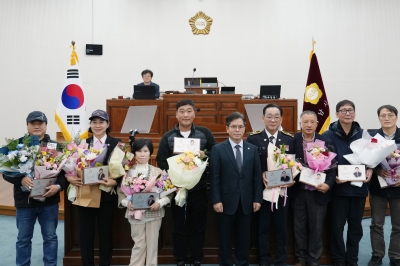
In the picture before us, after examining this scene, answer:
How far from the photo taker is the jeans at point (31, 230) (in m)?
2.87

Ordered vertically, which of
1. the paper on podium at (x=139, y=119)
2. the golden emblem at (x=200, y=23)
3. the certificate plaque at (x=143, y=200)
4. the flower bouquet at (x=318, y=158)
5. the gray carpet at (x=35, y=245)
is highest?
the golden emblem at (x=200, y=23)

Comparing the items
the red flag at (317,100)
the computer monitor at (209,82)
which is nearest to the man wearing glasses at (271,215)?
the red flag at (317,100)

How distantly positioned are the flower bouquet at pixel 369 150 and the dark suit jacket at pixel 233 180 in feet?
2.75

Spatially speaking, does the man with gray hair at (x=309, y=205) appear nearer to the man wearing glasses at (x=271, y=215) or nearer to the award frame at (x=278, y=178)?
the man wearing glasses at (x=271, y=215)

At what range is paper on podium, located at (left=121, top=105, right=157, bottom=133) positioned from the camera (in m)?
5.24

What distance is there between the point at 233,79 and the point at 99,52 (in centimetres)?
321

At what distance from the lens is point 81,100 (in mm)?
4551

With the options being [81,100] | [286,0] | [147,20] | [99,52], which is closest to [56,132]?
[99,52]

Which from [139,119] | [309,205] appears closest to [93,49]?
[139,119]

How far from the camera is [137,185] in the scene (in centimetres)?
281

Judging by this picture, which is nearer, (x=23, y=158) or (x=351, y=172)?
(x=23, y=158)

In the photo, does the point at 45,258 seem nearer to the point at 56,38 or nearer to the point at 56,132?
the point at 56,132

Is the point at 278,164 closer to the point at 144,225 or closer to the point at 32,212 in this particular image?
the point at 144,225

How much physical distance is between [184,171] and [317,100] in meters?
3.22
